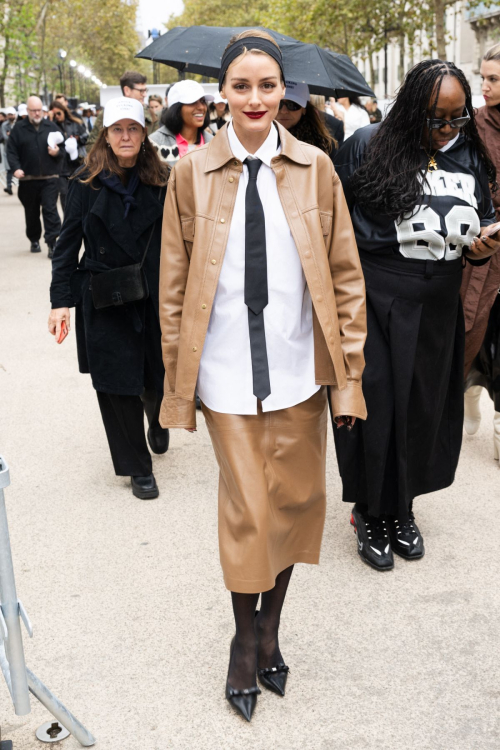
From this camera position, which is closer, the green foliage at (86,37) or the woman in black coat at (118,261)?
the woman in black coat at (118,261)

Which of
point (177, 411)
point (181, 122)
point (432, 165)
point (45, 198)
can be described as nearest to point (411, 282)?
point (432, 165)

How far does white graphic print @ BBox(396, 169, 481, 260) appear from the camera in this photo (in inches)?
140

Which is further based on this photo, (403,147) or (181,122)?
(181,122)

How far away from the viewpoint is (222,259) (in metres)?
2.69

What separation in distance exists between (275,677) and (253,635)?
207 mm

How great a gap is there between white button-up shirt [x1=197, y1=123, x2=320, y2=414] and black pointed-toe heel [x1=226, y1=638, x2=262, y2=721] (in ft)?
3.11

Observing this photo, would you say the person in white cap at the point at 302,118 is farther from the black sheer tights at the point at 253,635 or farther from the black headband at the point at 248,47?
the black sheer tights at the point at 253,635

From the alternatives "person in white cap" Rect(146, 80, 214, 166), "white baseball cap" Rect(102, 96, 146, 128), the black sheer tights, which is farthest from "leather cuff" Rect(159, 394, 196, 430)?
"person in white cap" Rect(146, 80, 214, 166)

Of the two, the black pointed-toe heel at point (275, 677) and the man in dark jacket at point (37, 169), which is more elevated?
the man in dark jacket at point (37, 169)

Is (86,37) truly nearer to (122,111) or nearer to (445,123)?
(122,111)

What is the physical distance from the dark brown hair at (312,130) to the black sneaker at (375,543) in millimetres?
2059

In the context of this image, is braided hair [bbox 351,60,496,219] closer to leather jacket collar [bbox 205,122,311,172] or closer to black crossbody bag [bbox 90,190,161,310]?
leather jacket collar [bbox 205,122,311,172]

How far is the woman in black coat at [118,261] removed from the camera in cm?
437

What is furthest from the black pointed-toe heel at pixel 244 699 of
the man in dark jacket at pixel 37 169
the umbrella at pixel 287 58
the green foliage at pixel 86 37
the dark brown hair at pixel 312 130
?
the green foliage at pixel 86 37
